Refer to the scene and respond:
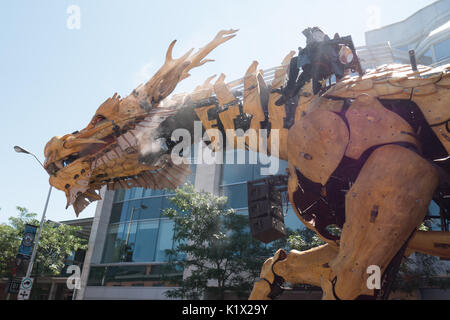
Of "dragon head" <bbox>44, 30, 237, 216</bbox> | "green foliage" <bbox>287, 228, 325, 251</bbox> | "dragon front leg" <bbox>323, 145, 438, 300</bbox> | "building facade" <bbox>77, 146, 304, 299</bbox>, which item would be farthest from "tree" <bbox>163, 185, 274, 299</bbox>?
"dragon front leg" <bbox>323, 145, 438, 300</bbox>

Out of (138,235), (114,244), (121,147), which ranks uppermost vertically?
(138,235)

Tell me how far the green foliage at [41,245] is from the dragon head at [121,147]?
14.7 meters

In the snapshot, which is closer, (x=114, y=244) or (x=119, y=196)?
(x=114, y=244)

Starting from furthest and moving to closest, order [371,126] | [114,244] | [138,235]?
[114,244]
[138,235]
[371,126]

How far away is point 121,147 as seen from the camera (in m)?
3.59

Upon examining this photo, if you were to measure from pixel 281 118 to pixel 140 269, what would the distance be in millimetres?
15634

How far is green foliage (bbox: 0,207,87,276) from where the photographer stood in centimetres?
1658

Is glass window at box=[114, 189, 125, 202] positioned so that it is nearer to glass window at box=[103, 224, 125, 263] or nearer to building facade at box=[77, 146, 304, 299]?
building facade at box=[77, 146, 304, 299]

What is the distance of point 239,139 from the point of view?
3.28 meters

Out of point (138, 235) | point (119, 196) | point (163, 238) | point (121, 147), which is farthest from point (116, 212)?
point (121, 147)

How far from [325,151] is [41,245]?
56.5ft

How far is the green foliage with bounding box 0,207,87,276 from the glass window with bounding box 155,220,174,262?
4.42 metres

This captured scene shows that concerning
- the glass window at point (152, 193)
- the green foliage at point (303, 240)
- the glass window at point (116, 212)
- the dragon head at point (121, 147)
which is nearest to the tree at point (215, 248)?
the green foliage at point (303, 240)

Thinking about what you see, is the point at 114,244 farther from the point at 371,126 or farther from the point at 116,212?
the point at 371,126
